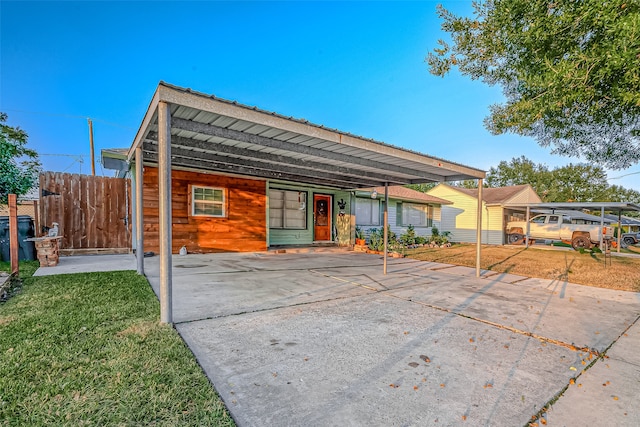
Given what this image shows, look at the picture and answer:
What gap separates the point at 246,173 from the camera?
8461mm

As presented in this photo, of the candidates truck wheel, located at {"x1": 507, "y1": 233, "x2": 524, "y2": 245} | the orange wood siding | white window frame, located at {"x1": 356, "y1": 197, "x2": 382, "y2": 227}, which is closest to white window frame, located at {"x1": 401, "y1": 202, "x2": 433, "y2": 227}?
white window frame, located at {"x1": 356, "y1": 197, "x2": 382, "y2": 227}

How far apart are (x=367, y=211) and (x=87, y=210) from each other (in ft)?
33.8

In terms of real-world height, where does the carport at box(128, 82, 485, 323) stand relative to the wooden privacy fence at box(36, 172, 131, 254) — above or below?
above

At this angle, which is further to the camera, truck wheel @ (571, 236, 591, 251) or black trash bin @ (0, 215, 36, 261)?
truck wheel @ (571, 236, 591, 251)

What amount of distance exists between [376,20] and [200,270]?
Result: 476 inches

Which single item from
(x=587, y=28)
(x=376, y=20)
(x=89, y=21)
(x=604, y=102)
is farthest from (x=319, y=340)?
(x=89, y=21)

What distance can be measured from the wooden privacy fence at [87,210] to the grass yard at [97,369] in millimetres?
4766

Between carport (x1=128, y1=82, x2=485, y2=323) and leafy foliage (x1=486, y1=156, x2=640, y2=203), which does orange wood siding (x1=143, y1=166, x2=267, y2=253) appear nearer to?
carport (x1=128, y1=82, x2=485, y2=323)

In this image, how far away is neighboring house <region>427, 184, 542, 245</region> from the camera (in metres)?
19.1

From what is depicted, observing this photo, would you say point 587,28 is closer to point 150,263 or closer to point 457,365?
point 457,365

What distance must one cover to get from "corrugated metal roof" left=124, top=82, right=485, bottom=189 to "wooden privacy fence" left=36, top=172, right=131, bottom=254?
165 centimetres

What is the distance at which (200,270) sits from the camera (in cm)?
623

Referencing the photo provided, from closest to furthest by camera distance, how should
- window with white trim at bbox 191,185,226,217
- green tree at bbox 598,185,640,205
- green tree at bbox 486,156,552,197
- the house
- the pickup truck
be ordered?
the house, window with white trim at bbox 191,185,226,217, the pickup truck, green tree at bbox 598,185,640,205, green tree at bbox 486,156,552,197

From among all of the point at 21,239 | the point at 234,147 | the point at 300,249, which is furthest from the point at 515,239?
the point at 21,239
